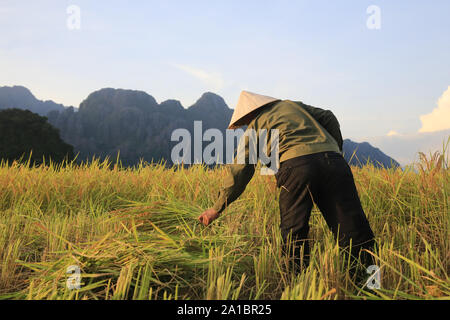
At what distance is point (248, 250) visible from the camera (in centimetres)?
228

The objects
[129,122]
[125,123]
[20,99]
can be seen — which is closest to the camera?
[125,123]

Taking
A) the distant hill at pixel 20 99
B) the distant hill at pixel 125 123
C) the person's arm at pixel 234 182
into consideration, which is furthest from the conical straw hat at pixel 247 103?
the distant hill at pixel 20 99

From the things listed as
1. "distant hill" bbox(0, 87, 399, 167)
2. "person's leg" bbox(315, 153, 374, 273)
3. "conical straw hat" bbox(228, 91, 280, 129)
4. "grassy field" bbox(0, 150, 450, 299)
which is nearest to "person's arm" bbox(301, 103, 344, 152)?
"conical straw hat" bbox(228, 91, 280, 129)

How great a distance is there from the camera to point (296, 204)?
2.19m

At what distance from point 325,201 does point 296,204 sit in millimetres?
207

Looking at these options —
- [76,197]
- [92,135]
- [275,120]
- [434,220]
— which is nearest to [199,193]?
[76,197]

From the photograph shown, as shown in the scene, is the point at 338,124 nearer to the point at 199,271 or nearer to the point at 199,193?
the point at 199,271

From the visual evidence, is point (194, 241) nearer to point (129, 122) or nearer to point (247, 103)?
point (247, 103)

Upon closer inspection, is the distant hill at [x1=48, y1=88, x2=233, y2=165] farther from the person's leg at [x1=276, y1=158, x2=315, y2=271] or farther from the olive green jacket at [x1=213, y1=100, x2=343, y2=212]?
the person's leg at [x1=276, y1=158, x2=315, y2=271]

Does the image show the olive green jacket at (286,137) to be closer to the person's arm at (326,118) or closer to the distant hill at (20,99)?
the person's arm at (326,118)

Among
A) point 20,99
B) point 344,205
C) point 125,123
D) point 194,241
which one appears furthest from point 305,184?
point 20,99

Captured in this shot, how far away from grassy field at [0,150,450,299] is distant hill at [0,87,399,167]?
6644 centimetres

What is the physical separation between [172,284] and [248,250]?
605 millimetres
